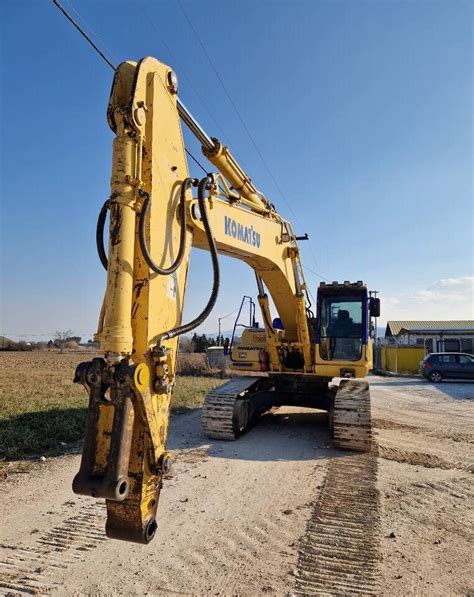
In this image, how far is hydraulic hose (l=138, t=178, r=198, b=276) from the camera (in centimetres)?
327

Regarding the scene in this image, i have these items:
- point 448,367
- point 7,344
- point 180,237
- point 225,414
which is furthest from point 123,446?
point 7,344

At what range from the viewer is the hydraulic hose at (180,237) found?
327cm

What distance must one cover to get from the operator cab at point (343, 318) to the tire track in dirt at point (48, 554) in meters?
5.82

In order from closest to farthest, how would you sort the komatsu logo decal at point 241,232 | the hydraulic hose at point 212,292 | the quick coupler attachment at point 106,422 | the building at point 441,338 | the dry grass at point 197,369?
the quick coupler attachment at point 106,422 < the hydraulic hose at point 212,292 < the komatsu logo decal at point 241,232 < the dry grass at point 197,369 < the building at point 441,338

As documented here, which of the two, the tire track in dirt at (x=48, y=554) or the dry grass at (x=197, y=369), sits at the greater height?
the dry grass at (x=197, y=369)

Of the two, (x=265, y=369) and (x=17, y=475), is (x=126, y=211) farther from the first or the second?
(x=265, y=369)

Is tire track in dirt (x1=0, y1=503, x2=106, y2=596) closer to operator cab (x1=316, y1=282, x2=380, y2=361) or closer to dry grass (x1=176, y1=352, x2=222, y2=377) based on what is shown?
operator cab (x1=316, y1=282, x2=380, y2=361)

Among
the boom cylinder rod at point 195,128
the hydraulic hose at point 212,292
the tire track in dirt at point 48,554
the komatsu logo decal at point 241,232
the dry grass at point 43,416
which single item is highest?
the boom cylinder rod at point 195,128

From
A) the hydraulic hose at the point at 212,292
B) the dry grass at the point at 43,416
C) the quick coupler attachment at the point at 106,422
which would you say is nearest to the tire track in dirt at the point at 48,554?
the quick coupler attachment at the point at 106,422

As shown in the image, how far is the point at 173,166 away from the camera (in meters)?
3.89

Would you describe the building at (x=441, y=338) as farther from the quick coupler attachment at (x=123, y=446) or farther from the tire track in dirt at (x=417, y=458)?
Answer: the quick coupler attachment at (x=123, y=446)

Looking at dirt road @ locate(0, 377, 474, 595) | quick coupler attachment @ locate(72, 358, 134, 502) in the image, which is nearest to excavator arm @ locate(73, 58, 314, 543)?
quick coupler attachment @ locate(72, 358, 134, 502)

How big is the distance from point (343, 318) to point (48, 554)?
7.15 metres

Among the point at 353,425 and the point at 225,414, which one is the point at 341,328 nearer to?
the point at 353,425
